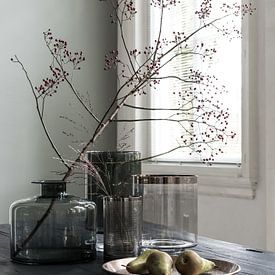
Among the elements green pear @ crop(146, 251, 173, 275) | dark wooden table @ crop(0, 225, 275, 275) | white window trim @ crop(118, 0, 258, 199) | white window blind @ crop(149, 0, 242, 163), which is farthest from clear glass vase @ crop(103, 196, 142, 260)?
white window trim @ crop(118, 0, 258, 199)

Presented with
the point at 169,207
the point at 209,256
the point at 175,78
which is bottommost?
the point at 209,256

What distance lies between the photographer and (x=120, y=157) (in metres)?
1.75

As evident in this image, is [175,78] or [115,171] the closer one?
[115,171]

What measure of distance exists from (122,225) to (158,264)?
10.3 inches

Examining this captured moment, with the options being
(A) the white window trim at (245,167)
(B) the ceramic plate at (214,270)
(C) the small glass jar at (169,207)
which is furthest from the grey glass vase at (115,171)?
(A) the white window trim at (245,167)

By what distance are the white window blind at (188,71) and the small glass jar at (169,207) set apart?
1263 millimetres

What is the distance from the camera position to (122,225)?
4.78 ft

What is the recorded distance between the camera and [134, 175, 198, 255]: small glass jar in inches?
60.5

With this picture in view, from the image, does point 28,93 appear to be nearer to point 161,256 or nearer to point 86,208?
point 86,208

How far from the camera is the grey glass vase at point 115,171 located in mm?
1733

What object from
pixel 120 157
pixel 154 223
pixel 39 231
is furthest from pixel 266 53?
pixel 39 231

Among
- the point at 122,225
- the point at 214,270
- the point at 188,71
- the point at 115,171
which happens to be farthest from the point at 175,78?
the point at 214,270

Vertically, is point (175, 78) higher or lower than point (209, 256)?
higher

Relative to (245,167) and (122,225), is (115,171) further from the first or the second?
(245,167)
